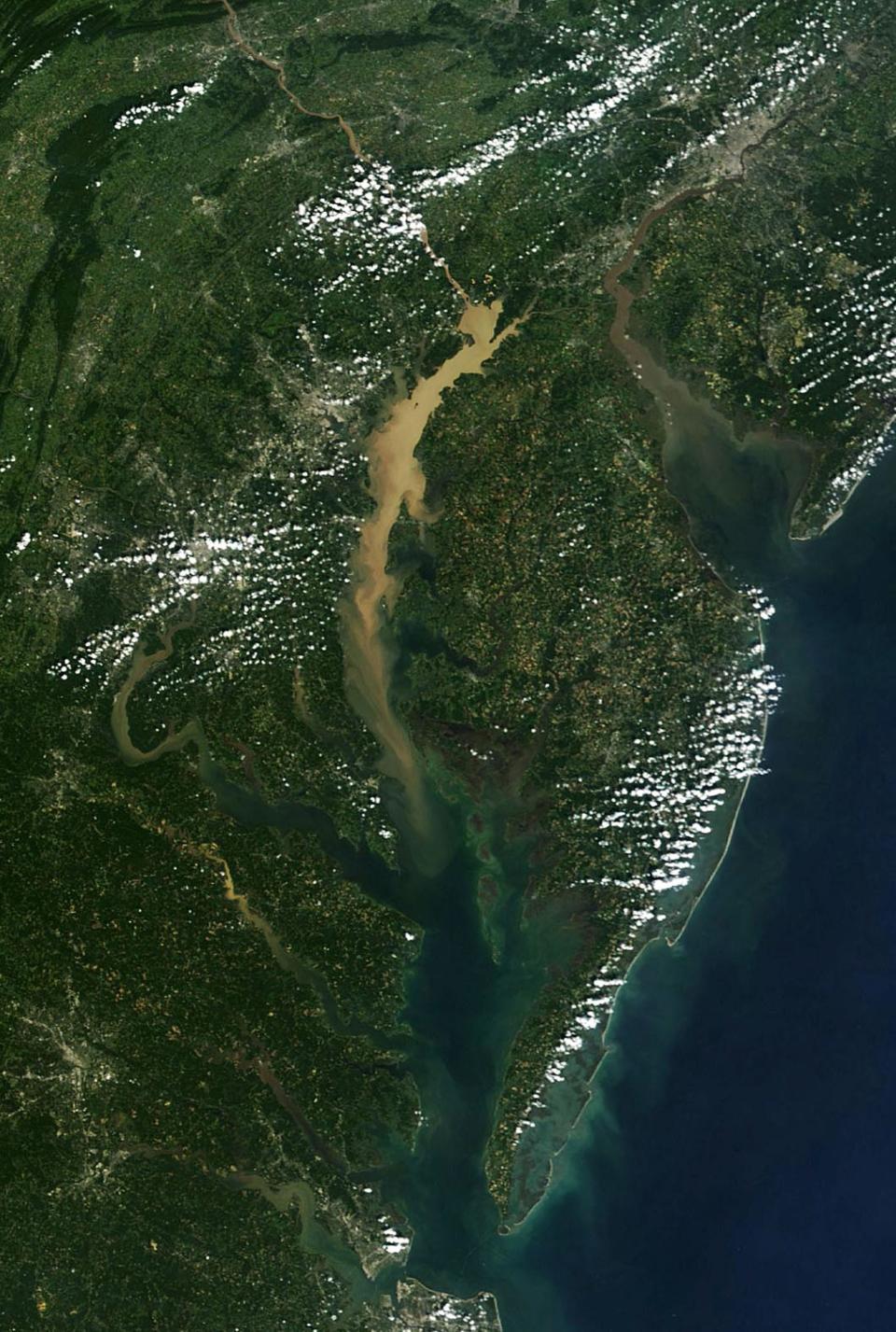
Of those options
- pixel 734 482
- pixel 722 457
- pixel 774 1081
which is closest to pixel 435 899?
pixel 774 1081

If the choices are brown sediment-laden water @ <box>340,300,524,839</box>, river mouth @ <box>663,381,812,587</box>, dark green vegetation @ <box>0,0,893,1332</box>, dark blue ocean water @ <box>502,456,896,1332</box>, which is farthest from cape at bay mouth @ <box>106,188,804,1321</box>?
dark blue ocean water @ <box>502,456,896,1332</box>

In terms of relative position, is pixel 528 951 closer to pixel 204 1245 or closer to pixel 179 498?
pixel 204 1245

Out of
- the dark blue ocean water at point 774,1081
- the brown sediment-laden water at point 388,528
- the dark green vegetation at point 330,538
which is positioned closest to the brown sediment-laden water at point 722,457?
the dark green vegetation at point 330,538

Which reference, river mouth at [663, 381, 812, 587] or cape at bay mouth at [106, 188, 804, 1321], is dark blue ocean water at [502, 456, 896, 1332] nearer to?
river mouth at [663, 381, 812, 587]

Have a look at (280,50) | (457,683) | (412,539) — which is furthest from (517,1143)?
(280,50)

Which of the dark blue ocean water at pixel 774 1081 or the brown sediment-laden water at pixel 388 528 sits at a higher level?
the brown sediment-laden water at pixel 388 528

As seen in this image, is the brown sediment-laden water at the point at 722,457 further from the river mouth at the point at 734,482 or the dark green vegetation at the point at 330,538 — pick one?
the dark green vegetation at the point at 330,538
